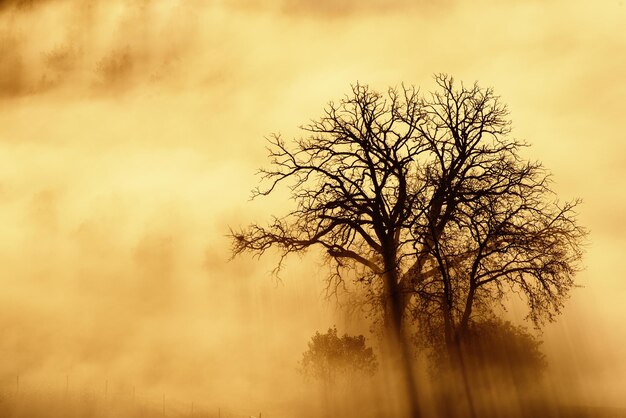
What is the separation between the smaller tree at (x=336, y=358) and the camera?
64.7 ft

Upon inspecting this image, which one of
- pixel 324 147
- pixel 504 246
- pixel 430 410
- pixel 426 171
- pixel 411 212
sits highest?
pixel 324 147

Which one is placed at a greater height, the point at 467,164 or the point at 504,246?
the point at 467,164

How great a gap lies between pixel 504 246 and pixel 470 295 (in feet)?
5.47

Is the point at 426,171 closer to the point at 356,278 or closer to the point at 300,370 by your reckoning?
the point at 356,278

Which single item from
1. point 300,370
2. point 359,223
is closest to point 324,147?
point 359,223

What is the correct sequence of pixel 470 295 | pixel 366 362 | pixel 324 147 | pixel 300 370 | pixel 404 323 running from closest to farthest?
pixel 470 295, pixel 404 323, pixel 324 147, pixel 366 362, pixel 300 370

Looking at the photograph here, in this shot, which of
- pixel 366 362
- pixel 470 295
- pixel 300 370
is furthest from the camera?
pixel 300 370

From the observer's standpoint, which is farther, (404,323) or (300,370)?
(300,370)

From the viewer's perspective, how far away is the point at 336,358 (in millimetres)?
20797

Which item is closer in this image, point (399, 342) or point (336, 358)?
point (399, 342)

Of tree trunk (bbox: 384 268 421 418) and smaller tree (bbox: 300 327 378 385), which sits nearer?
tree trunk (bbox: 384 268 421 418)

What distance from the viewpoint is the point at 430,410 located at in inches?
652

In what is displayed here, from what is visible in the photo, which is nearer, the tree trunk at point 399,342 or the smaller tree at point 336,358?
the tree trunk at point 399,342

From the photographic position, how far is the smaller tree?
19719mm
